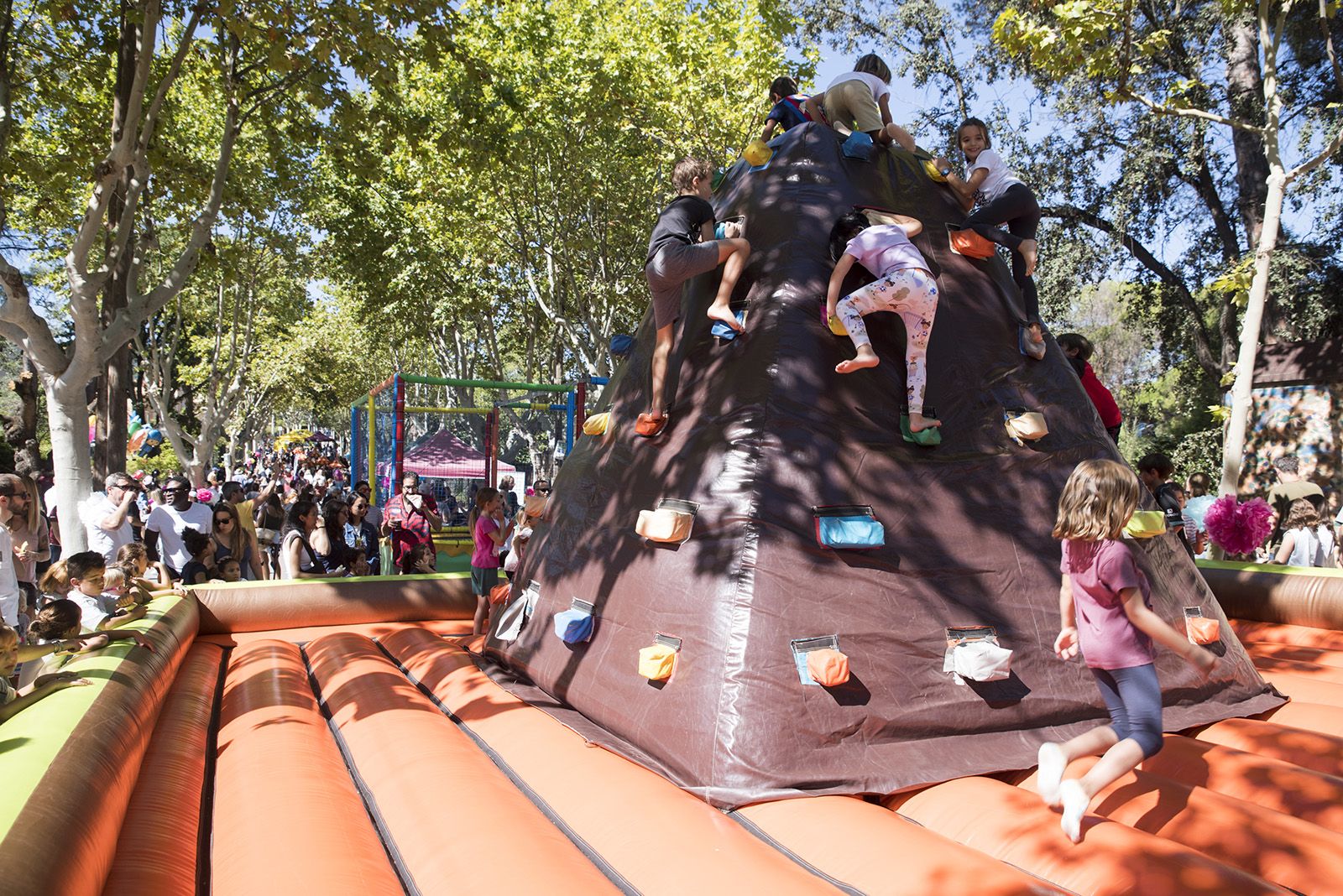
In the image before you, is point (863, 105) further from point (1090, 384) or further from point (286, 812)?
point (286, 812)

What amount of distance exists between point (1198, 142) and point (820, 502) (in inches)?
614

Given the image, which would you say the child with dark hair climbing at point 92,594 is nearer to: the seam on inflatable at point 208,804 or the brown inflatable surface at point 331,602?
the seam on inflatable at point 208,804

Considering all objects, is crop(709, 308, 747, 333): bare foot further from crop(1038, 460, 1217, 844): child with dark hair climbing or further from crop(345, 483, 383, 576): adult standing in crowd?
crop(345, 483, 383, 576): adult standing in crowd

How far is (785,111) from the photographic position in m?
5.35

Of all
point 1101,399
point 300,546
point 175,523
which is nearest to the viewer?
point 1101,399

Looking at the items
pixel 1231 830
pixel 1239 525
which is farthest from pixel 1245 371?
pixel 1231 830

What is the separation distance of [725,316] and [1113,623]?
2.14 m

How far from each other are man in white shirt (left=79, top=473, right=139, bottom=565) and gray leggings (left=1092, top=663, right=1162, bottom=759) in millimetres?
6905

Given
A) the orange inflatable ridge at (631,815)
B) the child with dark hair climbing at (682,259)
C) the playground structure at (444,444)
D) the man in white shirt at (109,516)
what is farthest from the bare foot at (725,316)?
the playground structure at (444,444)

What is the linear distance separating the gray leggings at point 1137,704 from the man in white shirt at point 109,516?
6.90 metres

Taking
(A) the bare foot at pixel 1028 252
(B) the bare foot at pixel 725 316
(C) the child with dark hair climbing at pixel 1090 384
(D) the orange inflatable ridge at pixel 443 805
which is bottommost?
(D) the orange inflatable ridge at pixel 443 805

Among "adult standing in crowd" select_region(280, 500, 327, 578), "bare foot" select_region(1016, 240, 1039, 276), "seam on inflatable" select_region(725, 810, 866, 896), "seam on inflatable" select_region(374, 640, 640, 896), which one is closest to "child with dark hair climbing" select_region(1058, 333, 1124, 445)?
"bare foot" select_region(1016, 240, 1039, 276)

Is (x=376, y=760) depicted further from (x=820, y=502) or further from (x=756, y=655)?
(x=820, y=502)

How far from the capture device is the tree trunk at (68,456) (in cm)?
698
